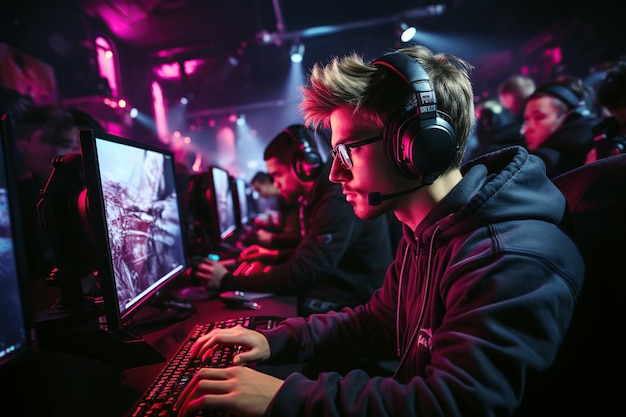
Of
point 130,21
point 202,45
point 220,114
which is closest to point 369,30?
point 202,45

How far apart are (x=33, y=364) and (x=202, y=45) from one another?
7.94 meters

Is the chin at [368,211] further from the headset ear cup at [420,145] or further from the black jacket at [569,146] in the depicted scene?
the black jacket at [569,146]

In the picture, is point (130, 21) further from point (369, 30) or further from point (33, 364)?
point (33, 364)

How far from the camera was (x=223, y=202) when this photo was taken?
2.69m

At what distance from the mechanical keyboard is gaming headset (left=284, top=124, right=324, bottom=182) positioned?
1272mm

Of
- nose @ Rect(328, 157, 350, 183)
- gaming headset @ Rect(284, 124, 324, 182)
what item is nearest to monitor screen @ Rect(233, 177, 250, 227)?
gaming headset @ Rect(284, 124, 324, 182)

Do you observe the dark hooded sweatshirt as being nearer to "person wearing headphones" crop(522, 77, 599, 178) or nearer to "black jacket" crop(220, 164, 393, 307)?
"black jacket" crop(220, 164, 393, 307)

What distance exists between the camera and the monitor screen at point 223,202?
2301 millimetres

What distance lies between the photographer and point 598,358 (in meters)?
0.72

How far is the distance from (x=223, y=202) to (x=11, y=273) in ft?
6.39

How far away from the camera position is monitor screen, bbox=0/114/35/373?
72cm

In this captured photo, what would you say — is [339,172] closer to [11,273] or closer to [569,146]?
[11,273]

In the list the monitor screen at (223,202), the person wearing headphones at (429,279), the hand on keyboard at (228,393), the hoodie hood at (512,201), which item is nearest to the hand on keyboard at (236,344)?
the person wearing headphones at (429,279)

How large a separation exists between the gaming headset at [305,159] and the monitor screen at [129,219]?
0.93 m
